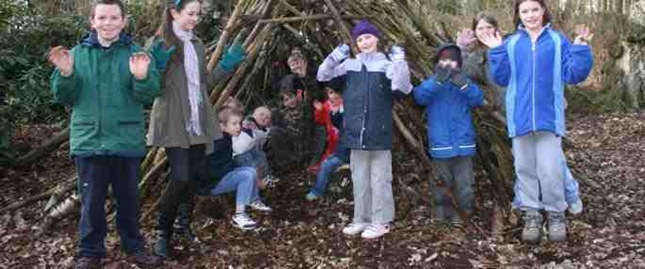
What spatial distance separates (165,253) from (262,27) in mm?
1988

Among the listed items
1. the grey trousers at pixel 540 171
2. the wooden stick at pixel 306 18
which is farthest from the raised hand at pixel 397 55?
the wooden stick at pixel 306 18

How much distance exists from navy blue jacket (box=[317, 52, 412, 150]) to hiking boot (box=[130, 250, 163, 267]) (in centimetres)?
134

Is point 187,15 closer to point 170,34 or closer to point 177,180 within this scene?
point 170,34

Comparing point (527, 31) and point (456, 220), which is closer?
point (527, 31)

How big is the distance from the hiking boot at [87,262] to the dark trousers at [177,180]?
39cm

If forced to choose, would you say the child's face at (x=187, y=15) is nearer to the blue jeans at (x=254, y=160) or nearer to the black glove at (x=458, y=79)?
the blue jeans at (x=254, y=160)

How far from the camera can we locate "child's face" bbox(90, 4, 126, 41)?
3781 millimetres

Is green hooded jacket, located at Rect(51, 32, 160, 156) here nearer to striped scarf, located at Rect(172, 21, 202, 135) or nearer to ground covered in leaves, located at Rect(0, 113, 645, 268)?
striped scarf, located at Rect(172, 21, 202, 135)

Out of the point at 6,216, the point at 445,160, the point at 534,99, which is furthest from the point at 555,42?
the point at 6,216

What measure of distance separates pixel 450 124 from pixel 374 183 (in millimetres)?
610

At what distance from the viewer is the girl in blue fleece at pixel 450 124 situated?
14.4 ft

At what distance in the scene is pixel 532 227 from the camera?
4.30m

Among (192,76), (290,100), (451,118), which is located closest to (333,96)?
(290,100)

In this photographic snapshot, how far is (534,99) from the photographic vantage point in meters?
4.17
